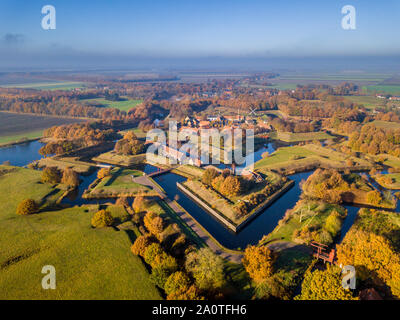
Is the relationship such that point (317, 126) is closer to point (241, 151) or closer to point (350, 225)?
point (241, 151)

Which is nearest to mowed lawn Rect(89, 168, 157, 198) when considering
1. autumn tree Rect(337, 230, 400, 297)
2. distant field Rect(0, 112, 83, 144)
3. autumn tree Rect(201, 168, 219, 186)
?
autumn tree Rect(201, 168, 219, 186)

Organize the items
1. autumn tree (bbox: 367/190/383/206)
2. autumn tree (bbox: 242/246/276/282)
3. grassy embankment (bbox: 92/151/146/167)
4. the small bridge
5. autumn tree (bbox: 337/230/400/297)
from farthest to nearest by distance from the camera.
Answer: grassy embankment (bbox: 92/151/146/167)
the small bridge
autumn tree (bbox: 367/190/383/206)
autumn tree (bbox: 242/246/276/282)
autumn tree (bbox: 337/230/400/297)

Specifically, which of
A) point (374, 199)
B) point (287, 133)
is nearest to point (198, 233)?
point (374, 199)

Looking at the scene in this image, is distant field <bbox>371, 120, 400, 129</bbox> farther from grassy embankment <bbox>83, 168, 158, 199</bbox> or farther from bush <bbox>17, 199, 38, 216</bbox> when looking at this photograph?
bush <bbox>17, 199, 38, 216</bbox>

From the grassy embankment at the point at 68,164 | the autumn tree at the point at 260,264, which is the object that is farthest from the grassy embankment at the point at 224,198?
the grassy embankment at the point at 68,164

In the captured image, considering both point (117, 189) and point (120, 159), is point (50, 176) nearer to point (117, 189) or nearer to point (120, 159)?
point (117, 189)
